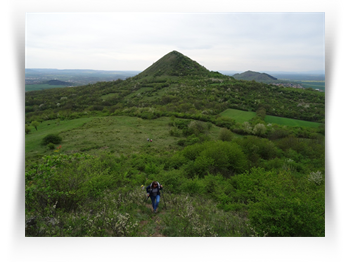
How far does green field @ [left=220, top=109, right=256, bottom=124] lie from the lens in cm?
6650

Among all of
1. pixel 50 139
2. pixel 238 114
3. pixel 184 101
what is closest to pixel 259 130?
pixel 238 114

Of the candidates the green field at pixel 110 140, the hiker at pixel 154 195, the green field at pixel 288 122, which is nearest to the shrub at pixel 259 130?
the green field at pixel 110 140

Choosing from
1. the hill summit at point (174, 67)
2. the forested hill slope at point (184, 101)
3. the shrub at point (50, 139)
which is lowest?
the shrub at point (50, 139)

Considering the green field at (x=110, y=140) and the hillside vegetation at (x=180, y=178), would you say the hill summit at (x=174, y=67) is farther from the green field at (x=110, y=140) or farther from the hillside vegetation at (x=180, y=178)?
the green field at (x=110, y=140)

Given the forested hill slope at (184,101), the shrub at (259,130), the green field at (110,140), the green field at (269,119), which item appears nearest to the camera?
the green field at (110,140)

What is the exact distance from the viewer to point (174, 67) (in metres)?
163

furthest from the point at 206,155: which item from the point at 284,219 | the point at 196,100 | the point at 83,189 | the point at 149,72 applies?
the point at 149,72

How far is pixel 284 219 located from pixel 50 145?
35.9 metres

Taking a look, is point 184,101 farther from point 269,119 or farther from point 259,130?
point 259,130

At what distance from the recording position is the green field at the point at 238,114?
6650cm

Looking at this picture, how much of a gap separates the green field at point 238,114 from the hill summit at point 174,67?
89.0 meters

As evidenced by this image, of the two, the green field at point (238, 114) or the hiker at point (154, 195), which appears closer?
the hiker at point (154, 195)

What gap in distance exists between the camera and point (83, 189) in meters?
9.01
